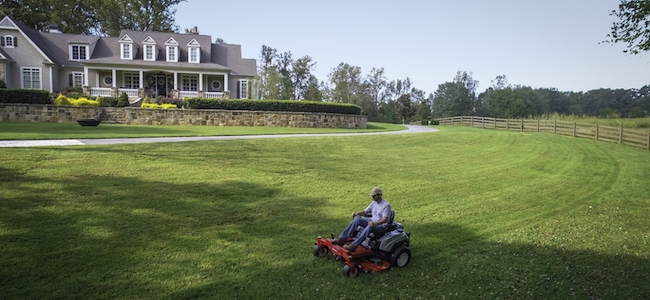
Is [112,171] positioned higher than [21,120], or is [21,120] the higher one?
[21,120]

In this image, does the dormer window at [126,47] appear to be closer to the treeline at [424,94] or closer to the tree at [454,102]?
the treeline at [424,94]

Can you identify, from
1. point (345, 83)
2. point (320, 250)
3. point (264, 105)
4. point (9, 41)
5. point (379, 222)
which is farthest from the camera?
point (345, 83)

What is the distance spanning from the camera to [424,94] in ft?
315

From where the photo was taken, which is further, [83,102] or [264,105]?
[264,105]

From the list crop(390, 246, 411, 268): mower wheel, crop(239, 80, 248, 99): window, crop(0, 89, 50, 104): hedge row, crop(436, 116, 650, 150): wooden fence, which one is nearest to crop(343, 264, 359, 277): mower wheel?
crop(390, 246, 411, 268): mower wheel

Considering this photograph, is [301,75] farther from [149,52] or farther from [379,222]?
[379,222]

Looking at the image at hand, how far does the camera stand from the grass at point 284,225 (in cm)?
A: 516

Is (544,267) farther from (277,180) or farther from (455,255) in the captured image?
(277,180)

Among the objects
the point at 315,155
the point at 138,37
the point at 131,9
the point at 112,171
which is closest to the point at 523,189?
the point at 315,155

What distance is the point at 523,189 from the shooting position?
10734 millimetres

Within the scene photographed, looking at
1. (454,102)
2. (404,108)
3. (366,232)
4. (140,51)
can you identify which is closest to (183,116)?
(140,51)

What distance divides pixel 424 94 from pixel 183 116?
81.2 m

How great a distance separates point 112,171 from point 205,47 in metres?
30.6

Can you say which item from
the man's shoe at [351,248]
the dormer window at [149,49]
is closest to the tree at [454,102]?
the dormer window at [149,49]
